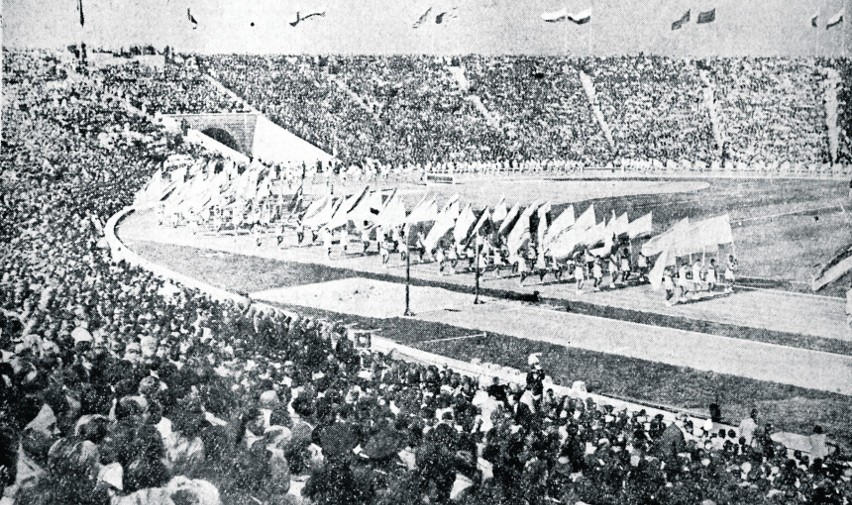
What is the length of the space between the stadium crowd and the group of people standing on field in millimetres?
5991

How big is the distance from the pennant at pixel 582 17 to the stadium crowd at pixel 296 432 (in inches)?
399

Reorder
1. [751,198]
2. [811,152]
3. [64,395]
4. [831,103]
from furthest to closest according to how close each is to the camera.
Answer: [811,152], [831,103], [751,198], [64,395]

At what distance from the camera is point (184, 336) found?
8531mm

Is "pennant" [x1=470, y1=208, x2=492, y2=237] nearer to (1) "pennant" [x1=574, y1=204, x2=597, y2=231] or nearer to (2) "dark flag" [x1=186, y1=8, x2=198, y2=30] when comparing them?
(1) "pennant" [x1=574, y1=204, x2=597, y2=231]

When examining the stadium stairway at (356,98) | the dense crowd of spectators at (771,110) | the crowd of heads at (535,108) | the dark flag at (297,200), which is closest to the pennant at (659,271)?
the dark flag at (297,200)

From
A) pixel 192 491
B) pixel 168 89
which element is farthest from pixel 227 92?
pixel 192 491

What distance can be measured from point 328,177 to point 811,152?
63.8ft

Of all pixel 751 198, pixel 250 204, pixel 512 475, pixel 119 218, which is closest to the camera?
pixel 512 475

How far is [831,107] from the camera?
107 feet

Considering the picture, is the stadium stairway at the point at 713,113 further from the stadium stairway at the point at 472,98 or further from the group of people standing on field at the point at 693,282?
the group of people standing on field at the point at 693,282

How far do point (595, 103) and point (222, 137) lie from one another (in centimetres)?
1880

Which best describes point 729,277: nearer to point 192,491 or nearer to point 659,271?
point 659,271

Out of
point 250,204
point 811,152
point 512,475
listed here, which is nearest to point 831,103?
point 811,152

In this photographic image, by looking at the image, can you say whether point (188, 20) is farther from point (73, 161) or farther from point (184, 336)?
point (73, 161)
